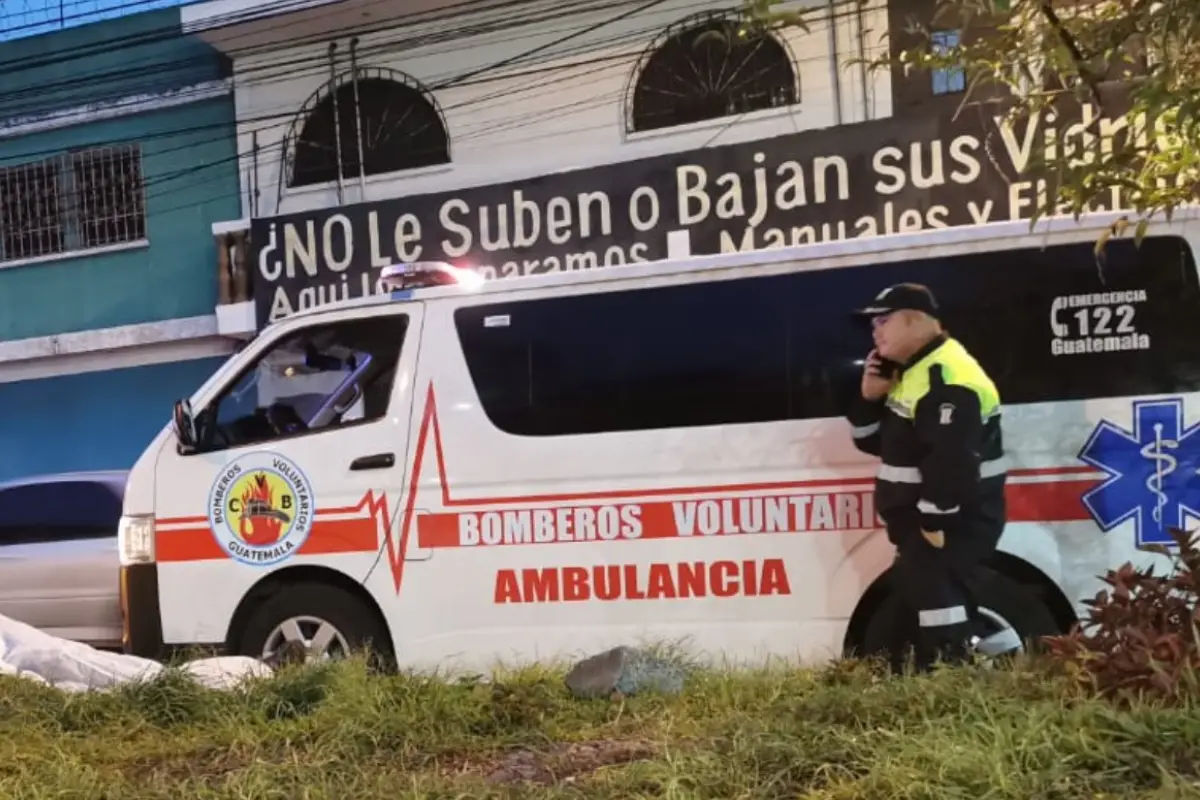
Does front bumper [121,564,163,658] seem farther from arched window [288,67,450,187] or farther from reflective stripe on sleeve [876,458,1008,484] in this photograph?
arched window [288,67,450,187]

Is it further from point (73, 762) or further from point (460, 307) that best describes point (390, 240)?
point (73, 762)

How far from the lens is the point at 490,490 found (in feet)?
15.6

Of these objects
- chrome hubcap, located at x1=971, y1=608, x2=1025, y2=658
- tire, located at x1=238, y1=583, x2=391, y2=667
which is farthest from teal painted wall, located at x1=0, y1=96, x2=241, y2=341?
chrome hubcap, located at x1=971, y1=608, x2=1025, y2=658

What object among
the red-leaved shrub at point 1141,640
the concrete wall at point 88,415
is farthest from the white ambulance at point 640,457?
the concrete wall at point 88,415

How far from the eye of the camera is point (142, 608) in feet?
16.7

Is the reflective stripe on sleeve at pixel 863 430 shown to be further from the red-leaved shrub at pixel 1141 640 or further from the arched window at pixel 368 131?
the arched window at pixel 368 131

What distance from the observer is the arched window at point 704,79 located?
9195mm

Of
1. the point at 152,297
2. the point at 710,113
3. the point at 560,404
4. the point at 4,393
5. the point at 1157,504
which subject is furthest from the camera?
the point at 4,393

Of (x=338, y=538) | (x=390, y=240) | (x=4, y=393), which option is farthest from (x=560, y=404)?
(x=4, y=393)

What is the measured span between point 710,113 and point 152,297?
6.09 m

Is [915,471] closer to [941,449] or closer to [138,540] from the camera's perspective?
[941,449]

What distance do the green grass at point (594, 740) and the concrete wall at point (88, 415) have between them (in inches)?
274

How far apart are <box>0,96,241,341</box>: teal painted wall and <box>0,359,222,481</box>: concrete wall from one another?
1.92 feet

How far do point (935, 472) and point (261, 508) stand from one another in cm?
299
